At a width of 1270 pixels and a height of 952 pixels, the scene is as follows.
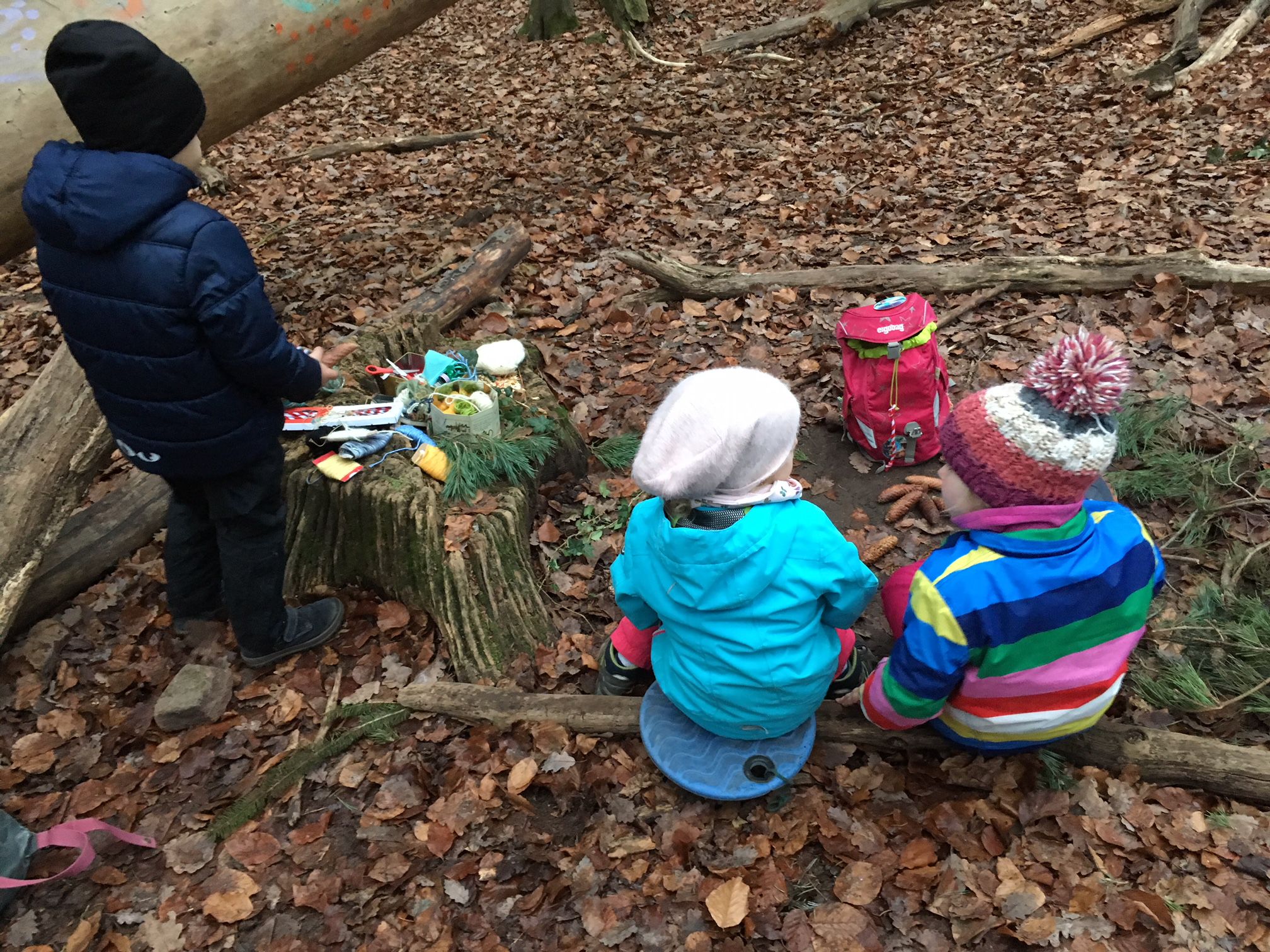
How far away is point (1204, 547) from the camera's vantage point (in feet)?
11.0

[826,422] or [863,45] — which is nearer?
[826,422]

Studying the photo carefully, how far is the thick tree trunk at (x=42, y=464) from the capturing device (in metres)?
3.25

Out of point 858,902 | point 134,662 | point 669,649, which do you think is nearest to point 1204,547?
point 858,902

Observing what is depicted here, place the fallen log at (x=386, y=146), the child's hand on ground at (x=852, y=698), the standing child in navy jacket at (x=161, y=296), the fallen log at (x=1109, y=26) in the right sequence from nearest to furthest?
the standing child in navy jacket at (x=161, y=296) → the child's hand on ground at (x=852, y=698) → the fallen log at (x=1109, y=26) → the fallen log at (x=386, y=146)

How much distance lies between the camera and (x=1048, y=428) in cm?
197

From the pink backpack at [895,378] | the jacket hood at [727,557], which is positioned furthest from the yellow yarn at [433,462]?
the pink backpack at [895,378]

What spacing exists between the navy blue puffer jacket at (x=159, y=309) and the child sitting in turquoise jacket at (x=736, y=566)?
4.64ft

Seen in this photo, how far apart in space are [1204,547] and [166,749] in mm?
4485

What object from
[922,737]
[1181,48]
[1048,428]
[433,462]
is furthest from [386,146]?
[1048,428]

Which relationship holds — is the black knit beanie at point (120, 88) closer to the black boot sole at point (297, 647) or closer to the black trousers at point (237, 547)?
the black trousers at point (237, 547)

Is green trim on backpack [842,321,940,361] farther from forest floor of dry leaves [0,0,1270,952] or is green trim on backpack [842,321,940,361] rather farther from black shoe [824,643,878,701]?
black shoe [824,643,878,701]

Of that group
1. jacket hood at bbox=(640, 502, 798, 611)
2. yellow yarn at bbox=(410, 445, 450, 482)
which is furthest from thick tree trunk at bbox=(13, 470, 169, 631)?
jacket hood at bbox=(640, 502, 798, 611)

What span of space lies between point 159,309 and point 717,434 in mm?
1796

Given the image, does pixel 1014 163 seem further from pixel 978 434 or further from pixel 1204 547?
pixel 978 434
